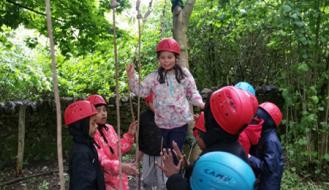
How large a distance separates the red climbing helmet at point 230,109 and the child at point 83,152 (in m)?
1.12

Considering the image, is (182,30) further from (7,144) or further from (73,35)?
(7,144)

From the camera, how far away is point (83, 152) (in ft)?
8.68

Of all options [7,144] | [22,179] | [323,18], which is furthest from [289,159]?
[7,144]

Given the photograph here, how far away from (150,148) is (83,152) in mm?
1434

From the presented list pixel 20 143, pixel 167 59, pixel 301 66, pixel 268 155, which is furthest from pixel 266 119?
pixel 20 143

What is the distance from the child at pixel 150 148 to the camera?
3990 mm

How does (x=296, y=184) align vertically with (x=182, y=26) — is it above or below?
below

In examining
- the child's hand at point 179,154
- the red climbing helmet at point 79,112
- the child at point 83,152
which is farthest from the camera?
the red climbing helmet at point 79,112

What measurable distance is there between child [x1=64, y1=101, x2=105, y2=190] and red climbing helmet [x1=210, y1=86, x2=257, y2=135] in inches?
44.1

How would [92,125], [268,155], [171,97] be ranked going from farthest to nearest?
1. [171,97]
2. [268,155]
3. [92,125]

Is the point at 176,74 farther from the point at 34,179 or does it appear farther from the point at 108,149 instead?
the point at 34,179

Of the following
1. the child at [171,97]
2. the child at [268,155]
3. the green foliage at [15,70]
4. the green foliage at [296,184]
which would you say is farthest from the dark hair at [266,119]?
the green foliage at [15,70]

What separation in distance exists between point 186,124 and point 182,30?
3.07 feet

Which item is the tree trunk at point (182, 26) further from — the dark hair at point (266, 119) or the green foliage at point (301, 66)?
the dark hair at point (266, 119)
